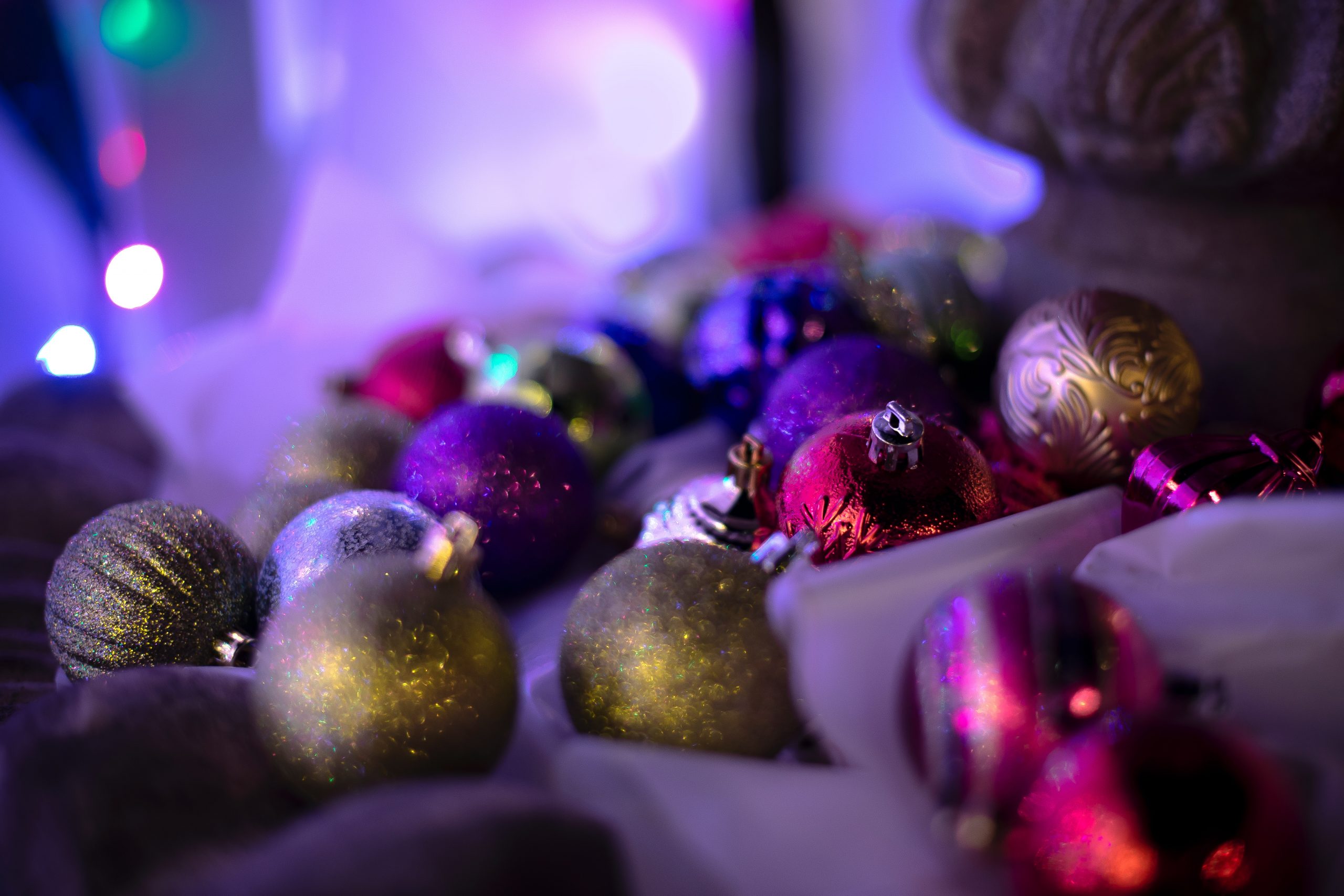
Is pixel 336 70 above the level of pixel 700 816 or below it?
above

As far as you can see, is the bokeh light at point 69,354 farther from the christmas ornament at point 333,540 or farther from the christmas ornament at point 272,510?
the christmas ornament at point 333,540

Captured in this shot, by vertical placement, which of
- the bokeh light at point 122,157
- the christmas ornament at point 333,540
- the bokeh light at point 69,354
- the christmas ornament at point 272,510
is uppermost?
the bokeh light at point 122,157

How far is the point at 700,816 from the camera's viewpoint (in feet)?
1.42

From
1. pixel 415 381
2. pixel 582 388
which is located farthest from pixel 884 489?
pixel 415 381

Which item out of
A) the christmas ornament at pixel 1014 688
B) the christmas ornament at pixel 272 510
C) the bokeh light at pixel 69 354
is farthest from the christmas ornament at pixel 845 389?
the bokeh light at pixel 69 354

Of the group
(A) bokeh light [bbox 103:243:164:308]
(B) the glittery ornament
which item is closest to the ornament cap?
(B) the glittery ornament

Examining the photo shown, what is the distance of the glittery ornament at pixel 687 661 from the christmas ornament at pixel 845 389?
155mm

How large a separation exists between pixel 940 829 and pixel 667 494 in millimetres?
360

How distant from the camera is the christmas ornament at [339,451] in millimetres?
739

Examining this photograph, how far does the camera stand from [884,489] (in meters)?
0.55

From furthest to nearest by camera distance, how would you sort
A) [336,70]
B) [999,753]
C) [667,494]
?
[336,70], [667,494], [999,753]

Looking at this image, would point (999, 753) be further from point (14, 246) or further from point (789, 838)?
point (14, 246)

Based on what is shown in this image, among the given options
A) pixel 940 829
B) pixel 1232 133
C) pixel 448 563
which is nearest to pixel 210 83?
pixel 448 563

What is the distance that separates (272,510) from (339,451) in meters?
0.09
